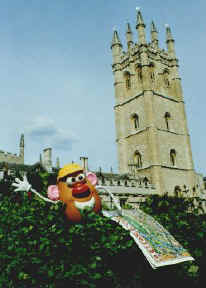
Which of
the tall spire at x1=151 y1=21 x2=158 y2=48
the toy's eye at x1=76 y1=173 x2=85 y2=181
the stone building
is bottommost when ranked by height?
the toy's eye at x1=76 y1=173 x2=85 y2=181

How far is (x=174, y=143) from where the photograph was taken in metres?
34.0

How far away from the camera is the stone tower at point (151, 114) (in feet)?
104

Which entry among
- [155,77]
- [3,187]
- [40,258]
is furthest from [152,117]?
[40,258]

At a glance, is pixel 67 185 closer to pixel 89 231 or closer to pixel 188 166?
pixel 89 231

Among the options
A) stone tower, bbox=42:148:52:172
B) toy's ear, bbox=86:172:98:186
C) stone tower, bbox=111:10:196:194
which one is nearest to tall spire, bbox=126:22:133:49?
stone tower, bbox=111:10:196:194

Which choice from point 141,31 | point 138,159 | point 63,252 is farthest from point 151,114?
point 63,252

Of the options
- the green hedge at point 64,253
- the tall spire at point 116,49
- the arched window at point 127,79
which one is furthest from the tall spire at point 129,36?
the green hedge at point 64,253

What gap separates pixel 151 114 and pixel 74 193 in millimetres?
28026

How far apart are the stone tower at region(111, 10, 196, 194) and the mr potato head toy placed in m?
24.8

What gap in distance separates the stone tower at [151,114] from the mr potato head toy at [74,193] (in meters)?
24.8

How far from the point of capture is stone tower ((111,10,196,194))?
104 feet

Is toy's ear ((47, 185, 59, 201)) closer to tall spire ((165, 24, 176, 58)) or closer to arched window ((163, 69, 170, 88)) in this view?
arched window ((163, 69, 170, 88))

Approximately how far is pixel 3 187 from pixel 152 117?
891 inches

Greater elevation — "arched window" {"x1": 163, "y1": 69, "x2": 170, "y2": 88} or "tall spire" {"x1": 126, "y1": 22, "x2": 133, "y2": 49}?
"tall spire" {"x1": 126, "y1": 22, "x2": 133, "y2": 49}
